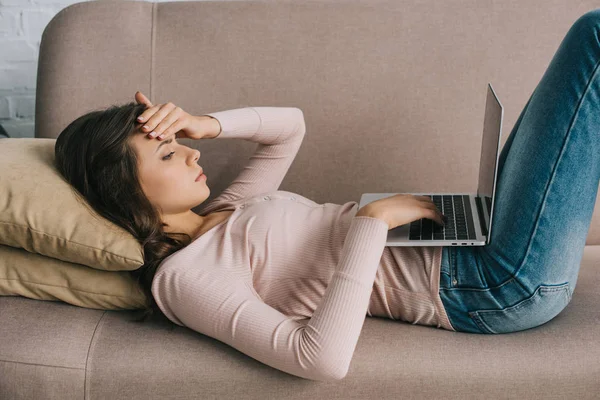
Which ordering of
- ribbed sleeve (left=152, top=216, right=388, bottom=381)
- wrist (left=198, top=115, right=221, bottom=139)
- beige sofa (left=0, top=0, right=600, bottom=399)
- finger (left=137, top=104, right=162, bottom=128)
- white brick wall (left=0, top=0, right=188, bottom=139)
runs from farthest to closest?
white brick wall (left=0, top=0, right=188, bottom=139)
beige sofa (left=0, top=0, right=600, bottom=399)
wrist (left=198, top=115, right=221, bottom=139)
finger (left=137, top=104, right=162, bottom=128)
ribbed sleeve (left=152, top=216, right=388, bottom=381)

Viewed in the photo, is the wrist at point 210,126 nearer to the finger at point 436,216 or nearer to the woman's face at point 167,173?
the woman's face at point 167,173

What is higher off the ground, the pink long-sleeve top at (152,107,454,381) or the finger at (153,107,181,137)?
the finger at (153,107,181,137)

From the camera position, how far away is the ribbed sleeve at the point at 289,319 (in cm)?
124

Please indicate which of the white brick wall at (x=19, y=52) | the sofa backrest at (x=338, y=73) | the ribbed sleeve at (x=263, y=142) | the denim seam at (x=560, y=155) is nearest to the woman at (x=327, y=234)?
the denim seam at (x=560, y=155)

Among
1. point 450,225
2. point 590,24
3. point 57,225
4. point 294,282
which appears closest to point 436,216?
point 450,225

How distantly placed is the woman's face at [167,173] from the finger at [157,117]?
21mm

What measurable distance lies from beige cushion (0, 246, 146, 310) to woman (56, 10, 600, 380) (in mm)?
60

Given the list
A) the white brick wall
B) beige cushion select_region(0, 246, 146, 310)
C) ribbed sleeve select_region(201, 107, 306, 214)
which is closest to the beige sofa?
ribbed sleeve select_region(201, 107, 306, 214)

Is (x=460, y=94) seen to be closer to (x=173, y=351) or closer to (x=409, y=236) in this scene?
(x=409, y=236)

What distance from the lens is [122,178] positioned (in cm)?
145

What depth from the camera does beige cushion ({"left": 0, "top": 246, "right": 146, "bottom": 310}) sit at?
151cm

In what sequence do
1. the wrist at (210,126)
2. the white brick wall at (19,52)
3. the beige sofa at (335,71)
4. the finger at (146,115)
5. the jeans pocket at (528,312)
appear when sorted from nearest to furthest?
the jeans pocket at (528,312) < the finger at (146,115) < the wrist at (210,126) < the beige sofa at (335,71) < the white brick wall at (19,52)

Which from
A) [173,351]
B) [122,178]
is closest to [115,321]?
[173,351]

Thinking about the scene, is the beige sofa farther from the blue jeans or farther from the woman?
the blue jeans
